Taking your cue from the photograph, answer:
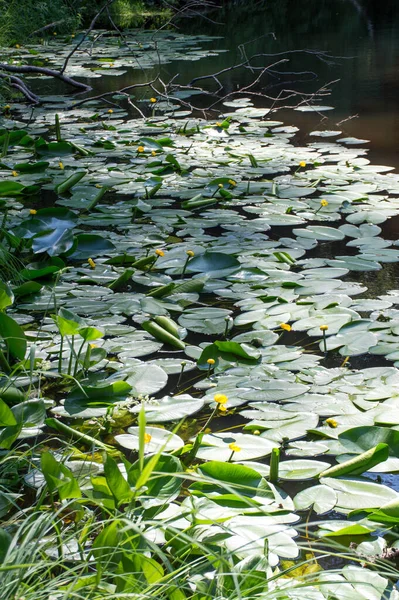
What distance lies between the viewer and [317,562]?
3.69 feet

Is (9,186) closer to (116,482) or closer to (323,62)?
(116,482)

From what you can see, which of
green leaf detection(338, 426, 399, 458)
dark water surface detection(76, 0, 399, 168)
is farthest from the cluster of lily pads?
dark water surface detection(76, 0, 399, 168)

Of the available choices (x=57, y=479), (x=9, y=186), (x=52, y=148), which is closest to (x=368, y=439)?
(x=57, y=479)

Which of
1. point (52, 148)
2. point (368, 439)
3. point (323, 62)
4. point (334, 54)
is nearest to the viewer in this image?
point (368, 439)

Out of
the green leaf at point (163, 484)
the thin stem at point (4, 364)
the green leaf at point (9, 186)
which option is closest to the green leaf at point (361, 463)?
the green leaf at point (163, 484)

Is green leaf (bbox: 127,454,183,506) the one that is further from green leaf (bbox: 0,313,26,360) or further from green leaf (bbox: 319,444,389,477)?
green leaf (bbox: 0,313,26,360)

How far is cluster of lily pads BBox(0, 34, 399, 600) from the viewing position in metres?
1.12

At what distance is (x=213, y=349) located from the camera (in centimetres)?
166

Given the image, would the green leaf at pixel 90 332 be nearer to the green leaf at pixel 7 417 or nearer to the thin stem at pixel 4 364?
the thin stem at pixel 4 364

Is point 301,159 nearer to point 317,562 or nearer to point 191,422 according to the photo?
point 191,422

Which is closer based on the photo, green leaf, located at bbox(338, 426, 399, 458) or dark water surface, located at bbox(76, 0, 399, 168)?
green leaf, located at bbox(338, 426, 399, 458)

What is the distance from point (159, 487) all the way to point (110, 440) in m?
0.34

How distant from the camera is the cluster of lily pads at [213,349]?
1120 millimetres

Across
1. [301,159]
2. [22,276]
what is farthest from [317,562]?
[301,159]
